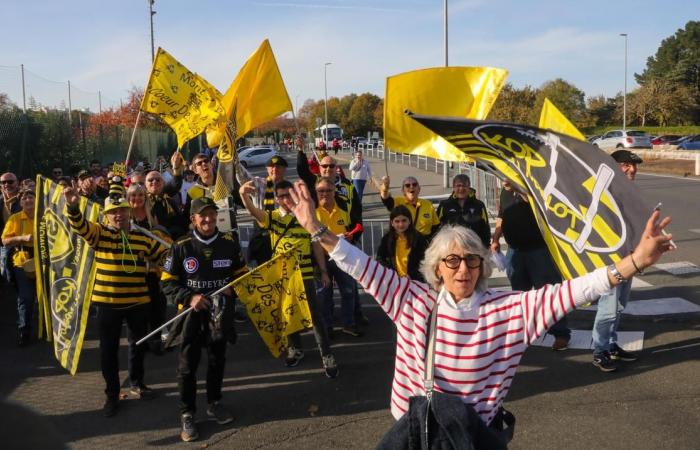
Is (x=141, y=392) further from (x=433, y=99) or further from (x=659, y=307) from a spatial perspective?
(x=659, y=307)

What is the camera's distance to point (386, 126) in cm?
508

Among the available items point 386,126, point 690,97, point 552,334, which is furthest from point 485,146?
point 690,97

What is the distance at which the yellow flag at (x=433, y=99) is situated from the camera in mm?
5035

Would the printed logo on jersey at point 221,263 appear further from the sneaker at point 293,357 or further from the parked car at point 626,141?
the parked car at point 626,141

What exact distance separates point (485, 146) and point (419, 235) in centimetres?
239

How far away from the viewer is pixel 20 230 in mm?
6992

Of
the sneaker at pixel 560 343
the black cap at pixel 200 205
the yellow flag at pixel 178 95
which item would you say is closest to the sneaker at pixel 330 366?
the black cap at pixel 200 205

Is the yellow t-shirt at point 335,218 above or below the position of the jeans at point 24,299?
above

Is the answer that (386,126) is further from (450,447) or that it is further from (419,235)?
(450,447)

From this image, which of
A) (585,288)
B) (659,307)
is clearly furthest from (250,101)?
(659,307)

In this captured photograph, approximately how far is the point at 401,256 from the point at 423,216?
2.23 ft

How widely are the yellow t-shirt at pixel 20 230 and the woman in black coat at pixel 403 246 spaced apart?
4.14 metres

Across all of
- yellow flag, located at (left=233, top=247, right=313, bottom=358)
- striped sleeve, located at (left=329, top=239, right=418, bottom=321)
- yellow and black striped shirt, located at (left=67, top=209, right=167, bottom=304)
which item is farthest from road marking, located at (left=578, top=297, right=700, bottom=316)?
striped sleeve, located at (left=329, top=239, right=418, bottom=321)

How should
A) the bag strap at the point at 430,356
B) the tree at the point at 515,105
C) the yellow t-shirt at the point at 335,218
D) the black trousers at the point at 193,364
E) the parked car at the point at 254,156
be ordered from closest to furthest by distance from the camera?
the bag strap at the point at 430,356, the black trousers at the point at 193,364, the yellow t-shirt at the point at 335,218, the parked car at the point at 254,156, the tree at the point at 515,105
